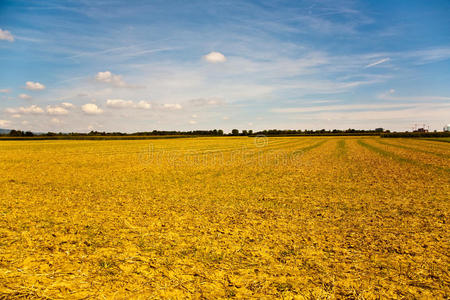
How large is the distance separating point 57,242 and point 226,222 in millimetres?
5118

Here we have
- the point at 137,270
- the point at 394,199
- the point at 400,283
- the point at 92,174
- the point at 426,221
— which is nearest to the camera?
the point at 400,283

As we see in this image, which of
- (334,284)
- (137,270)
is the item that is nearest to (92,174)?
(137,270)

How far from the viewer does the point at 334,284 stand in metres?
5.21

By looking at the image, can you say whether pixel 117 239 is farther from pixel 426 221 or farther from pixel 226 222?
pixel 426 221

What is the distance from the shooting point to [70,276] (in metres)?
5.46

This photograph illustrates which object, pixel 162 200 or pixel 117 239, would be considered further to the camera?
pixel 162 200

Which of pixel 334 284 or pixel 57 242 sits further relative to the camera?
pixel 57 242

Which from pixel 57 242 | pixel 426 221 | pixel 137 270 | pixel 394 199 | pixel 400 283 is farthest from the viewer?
pixel 394 199

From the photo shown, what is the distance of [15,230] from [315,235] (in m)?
9.46

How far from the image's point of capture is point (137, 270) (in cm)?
568

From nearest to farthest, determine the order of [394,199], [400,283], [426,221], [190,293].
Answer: [190,293], [400,283], [426,221], [394,199]

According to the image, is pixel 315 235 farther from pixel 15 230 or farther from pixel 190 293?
pixel 15 230

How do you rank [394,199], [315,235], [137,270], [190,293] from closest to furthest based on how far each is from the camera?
[190,293], [137,270], [315,235], [394,199]

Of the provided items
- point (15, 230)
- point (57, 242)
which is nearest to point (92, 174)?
point (15, 230)
